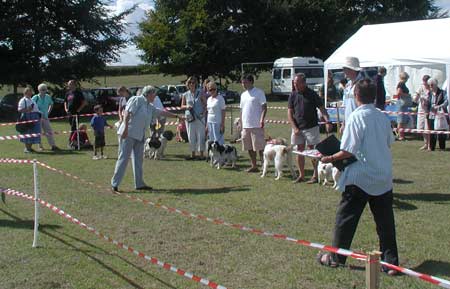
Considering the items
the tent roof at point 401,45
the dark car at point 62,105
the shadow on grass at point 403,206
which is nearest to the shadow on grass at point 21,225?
the shadow on grass at point 403,206

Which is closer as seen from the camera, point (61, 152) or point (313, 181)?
point (313, 181)

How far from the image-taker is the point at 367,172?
15.6ft

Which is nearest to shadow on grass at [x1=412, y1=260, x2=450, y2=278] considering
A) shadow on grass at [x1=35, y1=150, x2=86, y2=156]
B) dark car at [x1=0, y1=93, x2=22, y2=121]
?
shadow on grass at [x1=35, y1=150, x2=86, y2=156]

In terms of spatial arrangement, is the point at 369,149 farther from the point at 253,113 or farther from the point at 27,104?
the point at 27,104

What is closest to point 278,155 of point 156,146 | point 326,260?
point 156,146

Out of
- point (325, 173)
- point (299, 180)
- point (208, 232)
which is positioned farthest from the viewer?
point (299, 180)

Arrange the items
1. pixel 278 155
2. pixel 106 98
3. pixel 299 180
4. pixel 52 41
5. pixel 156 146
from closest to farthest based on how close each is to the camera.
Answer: pixel 299 180
pixel 278 155
pixel 156 146
pixel 106 98
pixel 52 41

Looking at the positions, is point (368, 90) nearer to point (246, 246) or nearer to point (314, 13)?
point (246, 246)

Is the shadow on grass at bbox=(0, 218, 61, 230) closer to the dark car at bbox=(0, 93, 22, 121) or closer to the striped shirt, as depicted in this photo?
the striped shirt

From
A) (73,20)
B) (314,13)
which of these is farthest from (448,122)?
(314,13)

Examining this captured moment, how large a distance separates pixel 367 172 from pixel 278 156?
4.75m

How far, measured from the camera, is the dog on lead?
31.1ft

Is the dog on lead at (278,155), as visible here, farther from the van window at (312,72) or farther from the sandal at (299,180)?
the van window at (312,72)

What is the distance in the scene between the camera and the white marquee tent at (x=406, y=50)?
15734 mm
